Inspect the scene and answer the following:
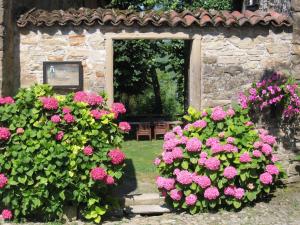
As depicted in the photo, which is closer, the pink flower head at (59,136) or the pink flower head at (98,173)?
the pink flower head at (98,173)

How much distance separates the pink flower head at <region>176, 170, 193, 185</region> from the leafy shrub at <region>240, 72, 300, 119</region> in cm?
194

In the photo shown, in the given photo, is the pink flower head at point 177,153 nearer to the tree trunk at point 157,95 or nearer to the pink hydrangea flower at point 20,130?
the pink hydrangea flower at point 20,130

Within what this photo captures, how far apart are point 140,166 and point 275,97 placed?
256 cm

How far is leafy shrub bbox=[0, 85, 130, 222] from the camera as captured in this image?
5.49m

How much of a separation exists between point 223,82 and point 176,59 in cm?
511

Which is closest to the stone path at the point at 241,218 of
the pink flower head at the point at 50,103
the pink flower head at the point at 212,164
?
the pink flower head at the point at 212,164

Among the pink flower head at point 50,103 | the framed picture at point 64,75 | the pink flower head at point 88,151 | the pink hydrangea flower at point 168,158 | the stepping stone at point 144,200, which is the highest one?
the framed picture at point 64,75

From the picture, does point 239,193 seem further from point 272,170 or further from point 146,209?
point 146,209

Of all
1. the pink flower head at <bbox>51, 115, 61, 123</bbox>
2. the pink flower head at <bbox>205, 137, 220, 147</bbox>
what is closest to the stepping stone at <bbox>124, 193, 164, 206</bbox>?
the pink flower head at <bbox>205, 137, 220, 147</bbox>

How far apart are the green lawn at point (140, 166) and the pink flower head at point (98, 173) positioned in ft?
4.18

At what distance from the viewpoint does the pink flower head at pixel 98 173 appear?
Answer: 543 cm

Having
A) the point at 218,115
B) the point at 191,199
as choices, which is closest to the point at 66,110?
the point at 191,199

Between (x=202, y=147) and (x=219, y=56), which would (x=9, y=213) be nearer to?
(x=202, y=147)

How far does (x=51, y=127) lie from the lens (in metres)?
5.61
